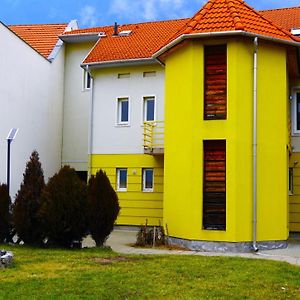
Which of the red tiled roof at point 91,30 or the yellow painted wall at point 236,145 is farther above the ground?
the red tiled roof at point 91,30

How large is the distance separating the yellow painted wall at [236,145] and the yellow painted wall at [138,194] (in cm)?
455

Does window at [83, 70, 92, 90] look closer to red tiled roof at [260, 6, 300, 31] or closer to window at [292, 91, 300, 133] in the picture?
red tiled roof at [260, 6, 300, 31]

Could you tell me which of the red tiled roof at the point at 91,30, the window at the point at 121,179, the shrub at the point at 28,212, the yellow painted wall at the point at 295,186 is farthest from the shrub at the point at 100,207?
the red tiled roof at the point at 91,30

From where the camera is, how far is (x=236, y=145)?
15.9m

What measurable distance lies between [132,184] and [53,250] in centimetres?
842

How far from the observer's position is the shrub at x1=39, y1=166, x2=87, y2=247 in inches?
551

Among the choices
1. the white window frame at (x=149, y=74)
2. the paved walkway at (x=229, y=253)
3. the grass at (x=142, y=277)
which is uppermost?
the white window frame at (x=149, y=74)

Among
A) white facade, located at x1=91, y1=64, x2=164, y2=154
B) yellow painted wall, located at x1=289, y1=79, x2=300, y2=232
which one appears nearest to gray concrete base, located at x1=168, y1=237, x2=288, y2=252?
yellow painted wall, located at x1=289, y1=79, x2=300, y2=232

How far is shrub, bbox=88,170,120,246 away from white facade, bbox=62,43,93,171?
10.0 meters

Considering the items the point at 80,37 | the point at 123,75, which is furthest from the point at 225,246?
the point at 80,37

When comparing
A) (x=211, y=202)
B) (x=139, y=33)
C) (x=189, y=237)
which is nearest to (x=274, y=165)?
(x=211, y=202)

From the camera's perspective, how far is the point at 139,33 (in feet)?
81.5

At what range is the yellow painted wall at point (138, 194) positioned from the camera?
21641 mm

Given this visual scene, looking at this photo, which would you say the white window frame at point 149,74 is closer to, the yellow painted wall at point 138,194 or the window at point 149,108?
the window at point 149,108
